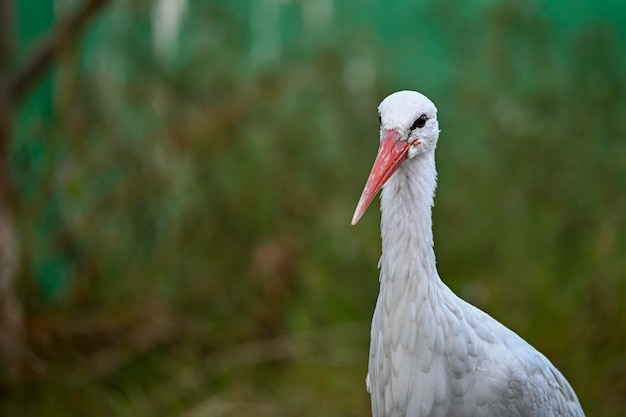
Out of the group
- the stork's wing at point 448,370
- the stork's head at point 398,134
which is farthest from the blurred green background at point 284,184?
the stork's head at point 398,134

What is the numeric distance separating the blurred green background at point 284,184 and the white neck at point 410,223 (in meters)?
2.06

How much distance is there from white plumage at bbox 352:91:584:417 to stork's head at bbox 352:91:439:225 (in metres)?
0.02

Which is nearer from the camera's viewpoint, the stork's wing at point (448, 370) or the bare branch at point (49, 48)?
the stork's wing at point (448, 370)

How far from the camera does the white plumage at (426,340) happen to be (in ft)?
5.24

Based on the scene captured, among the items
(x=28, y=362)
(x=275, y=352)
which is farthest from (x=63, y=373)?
(x=275, y=352)

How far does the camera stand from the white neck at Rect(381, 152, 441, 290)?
1.59 metres

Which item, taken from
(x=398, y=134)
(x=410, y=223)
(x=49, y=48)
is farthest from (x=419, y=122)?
(x=49, y=48)

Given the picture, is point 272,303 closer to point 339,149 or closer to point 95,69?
point 339,149

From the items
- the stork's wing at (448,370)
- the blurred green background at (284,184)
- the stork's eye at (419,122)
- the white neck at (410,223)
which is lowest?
the stork's wing at (448,370)

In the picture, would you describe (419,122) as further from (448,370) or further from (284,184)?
(284,184)

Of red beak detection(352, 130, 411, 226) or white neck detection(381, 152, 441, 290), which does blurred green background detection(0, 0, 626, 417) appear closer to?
white neck detection(381, 152, 441, 290)

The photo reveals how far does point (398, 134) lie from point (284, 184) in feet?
8.24

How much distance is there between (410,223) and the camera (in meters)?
1.59

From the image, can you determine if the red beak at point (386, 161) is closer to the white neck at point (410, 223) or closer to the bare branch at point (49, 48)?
the white neck at point (410, 223)
